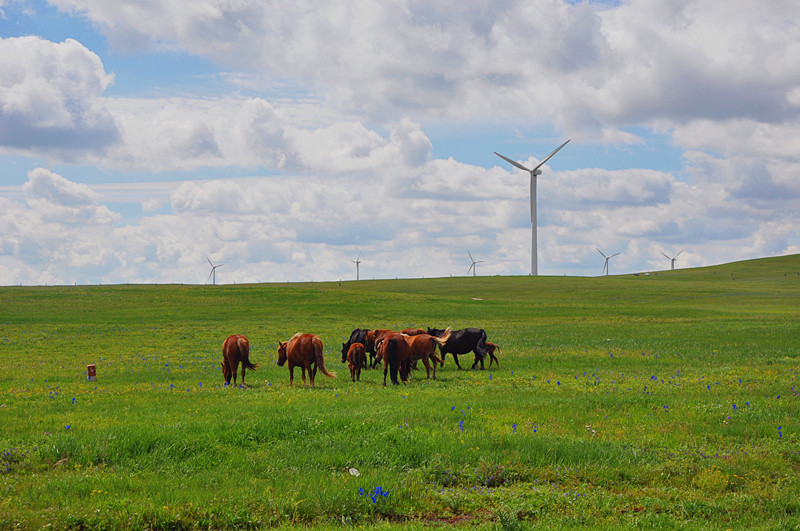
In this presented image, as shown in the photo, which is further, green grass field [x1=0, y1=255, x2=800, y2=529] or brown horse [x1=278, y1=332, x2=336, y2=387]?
brown horse [x1=278, y1=332, x2=336, y2=387]

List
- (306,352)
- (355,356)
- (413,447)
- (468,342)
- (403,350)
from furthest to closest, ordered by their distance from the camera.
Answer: (468,342) → (355,356) → (403,350) → (306,352) → (413,447)

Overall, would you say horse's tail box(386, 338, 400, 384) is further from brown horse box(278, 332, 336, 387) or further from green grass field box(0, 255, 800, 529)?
brown horse box(278, 332, 336, 387)

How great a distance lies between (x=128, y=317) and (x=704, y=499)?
184ft

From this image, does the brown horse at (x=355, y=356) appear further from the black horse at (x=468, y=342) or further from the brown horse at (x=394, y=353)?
the black horse at (x=468, y=342)

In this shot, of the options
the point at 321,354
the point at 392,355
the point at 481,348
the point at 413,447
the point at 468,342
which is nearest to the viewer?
the point at 413,447

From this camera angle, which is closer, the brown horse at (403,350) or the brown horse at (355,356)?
the brown horse at (403,350)

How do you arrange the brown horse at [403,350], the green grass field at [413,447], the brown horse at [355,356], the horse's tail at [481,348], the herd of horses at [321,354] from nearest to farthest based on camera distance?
the green grass field at [413,447] → the herd of horses at [321,354] → the brown horse at [403,350] → the brown horse at [355,356] → the horse's tail at [481,348]

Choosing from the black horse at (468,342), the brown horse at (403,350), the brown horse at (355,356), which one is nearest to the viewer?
the brown horse at (403,350)

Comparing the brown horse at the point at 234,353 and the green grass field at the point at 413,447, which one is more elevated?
the brown horse at the point at 234,353

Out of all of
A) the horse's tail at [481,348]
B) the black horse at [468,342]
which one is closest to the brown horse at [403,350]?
the horse's tail at [481,348]

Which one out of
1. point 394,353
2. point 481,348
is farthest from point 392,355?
point 481,348

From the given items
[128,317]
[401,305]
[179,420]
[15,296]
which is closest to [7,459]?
[179,420]

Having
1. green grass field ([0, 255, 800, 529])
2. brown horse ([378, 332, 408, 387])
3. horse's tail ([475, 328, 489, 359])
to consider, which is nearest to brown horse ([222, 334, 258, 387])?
green grass field ([0, 255, 800, 529])

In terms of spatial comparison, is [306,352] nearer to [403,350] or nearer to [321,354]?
[321,354]
